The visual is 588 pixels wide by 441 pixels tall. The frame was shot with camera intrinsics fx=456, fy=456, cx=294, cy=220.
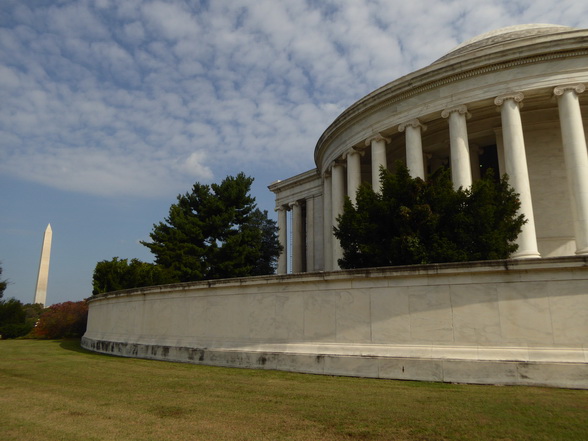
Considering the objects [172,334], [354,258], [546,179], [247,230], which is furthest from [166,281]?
[546,179]

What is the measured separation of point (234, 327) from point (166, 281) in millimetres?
17418

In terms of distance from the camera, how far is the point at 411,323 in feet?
47.3

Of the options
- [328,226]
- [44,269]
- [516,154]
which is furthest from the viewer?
[44,269]

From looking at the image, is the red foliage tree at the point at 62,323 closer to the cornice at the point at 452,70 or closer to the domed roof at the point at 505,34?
the cornice at the point at 452,70

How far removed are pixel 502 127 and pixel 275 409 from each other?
27067mm

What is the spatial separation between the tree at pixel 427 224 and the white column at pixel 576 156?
17.9 feet

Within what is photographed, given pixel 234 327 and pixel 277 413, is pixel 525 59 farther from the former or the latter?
pixel 277 413

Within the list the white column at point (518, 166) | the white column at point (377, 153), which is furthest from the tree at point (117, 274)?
the white column at point (518, 166)

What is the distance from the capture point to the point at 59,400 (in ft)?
36.4

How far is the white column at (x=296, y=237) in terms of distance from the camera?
52.8 meters

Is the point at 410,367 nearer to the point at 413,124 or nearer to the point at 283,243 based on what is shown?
the point at 413,124

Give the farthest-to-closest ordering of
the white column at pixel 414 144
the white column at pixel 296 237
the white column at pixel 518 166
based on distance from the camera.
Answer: the white column at pixel 296 237 < the white column at pixel 414 144 < the white column at pixel 518 166

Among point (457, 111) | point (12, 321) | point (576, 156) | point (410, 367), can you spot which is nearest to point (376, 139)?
point (457, 111)

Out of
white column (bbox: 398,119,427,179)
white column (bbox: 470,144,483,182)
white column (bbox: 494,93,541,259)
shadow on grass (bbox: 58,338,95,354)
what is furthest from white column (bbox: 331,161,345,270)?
shadow on grass (bbox: 58,338,95,354)
